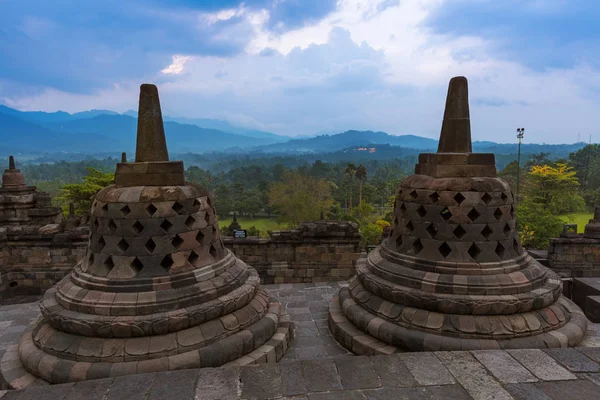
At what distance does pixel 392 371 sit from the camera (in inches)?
120

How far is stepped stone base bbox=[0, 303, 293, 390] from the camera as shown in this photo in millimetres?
3836

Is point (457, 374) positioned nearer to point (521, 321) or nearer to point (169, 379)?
point (521, 321)

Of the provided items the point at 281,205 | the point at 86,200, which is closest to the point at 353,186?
the point at 281,205

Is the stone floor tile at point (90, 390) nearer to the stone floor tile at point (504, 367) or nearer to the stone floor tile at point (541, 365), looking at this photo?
the stone floor tile at point (504, 367)

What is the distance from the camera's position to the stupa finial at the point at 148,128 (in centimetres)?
483

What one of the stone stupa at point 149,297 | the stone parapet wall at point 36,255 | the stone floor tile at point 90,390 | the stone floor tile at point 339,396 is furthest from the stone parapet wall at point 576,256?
the stone parapet wall at point 36,255

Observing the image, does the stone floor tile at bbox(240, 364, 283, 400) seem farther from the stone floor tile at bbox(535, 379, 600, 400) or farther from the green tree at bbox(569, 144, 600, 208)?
the green tree at bbox(569, 144, 600, 208)

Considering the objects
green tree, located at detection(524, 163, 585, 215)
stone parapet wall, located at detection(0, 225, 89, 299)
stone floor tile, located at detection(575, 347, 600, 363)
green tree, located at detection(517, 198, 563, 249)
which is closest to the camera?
stone floor tile, located at detection(575, 347, 600, 363)

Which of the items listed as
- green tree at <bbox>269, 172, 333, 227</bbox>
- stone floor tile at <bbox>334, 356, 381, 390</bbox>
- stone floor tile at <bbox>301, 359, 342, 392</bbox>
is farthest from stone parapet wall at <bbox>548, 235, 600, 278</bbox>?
green tree at <bbox>269, 172, 333, 227</bbox>

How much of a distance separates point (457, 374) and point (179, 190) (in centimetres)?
373

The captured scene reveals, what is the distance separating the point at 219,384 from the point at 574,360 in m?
3.10

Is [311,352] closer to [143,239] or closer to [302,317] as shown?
[302,317]

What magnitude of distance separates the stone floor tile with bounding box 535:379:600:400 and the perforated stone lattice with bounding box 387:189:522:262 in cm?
201

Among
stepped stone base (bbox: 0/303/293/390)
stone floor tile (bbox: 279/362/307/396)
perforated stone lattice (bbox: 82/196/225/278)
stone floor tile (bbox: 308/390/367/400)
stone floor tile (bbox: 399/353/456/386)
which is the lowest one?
stepped stone base (bbox: 0/303/293/390)
